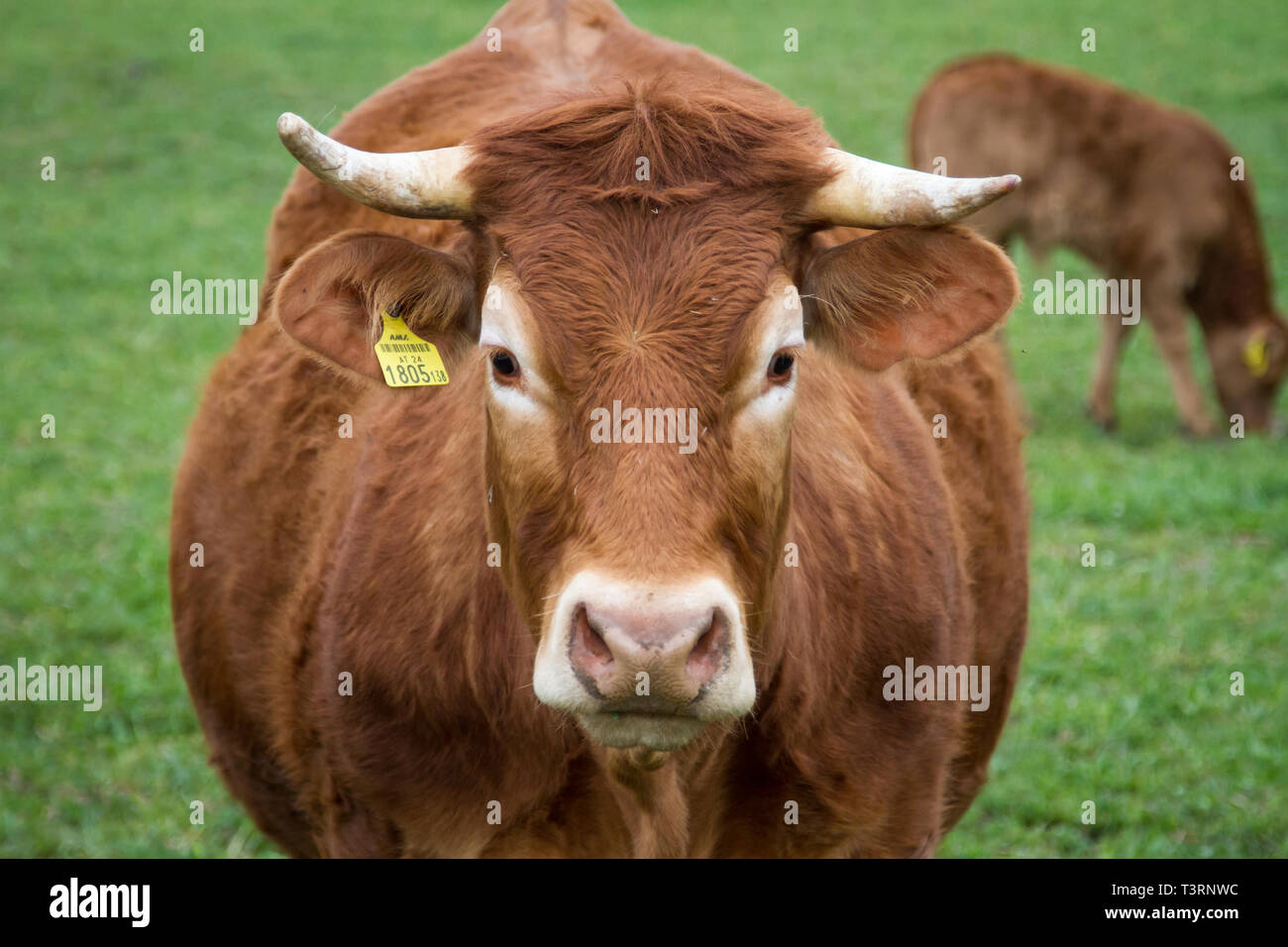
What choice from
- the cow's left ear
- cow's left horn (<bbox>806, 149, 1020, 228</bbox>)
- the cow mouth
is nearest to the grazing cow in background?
the cow's left ear

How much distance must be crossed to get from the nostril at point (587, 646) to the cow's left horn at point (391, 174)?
878mm

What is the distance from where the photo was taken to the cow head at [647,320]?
2.33 meters

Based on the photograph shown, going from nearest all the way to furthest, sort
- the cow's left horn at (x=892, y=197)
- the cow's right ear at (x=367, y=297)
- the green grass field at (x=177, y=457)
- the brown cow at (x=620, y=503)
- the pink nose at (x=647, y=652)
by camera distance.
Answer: the pink nose at (x=647, y=652) → the brown cow at (x=620, y=503) → the cow's left horn at (x=892, y=197) → the cow's right ear at (x=367, y=297) → the green grass field at (x=177, y=457)

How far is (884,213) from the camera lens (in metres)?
2.63

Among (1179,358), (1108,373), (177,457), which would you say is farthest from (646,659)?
(1179,358)

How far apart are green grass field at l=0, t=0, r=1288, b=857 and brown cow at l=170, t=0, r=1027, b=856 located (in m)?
1.30

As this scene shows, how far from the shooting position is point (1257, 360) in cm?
1002

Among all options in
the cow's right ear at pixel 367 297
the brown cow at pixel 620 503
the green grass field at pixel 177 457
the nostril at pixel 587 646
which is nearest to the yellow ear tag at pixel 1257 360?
the green grass field at pixel 177 457

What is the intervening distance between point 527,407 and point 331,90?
16.0m

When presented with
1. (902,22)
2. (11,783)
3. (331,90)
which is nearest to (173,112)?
(331,90)

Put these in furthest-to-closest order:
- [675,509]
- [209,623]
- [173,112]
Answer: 1. [173,112]
2. [209,623]
3. [675,509]

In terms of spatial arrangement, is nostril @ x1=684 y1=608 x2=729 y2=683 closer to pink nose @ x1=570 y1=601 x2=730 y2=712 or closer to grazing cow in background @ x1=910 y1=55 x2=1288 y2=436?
pink nose @ x1=570 y1=601 x2=730 y2=712

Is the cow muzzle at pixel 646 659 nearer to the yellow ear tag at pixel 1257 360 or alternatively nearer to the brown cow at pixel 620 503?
the brown cow at pixel 620 503
